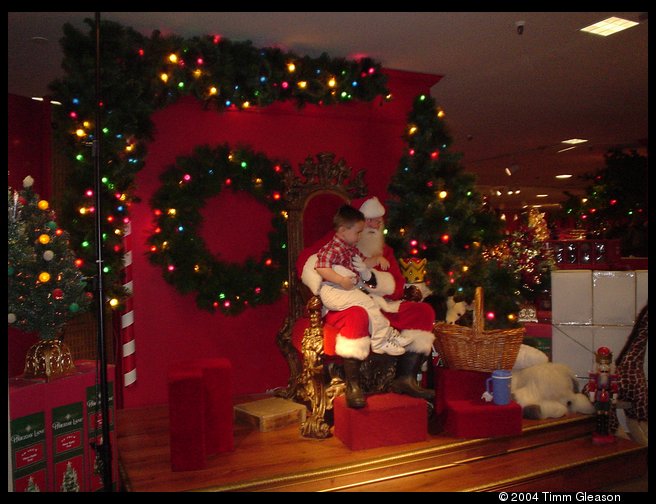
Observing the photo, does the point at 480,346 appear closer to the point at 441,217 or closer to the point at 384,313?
the point at 384,313

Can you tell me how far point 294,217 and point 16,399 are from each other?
91.0 inches

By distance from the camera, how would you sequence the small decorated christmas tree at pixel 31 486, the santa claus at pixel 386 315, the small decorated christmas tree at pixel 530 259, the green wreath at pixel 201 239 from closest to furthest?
the small decorated christmas tree at pixel 31 486, the santa claus at pixel 386 315, the green wreath at pixel 201 239, the small decorated christmas tree at pixel 530 259

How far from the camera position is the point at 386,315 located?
169 inches

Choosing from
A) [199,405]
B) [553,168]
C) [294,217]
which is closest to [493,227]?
[294,217]

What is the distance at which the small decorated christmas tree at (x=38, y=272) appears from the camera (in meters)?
3.31

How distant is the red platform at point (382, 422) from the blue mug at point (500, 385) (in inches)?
19.9

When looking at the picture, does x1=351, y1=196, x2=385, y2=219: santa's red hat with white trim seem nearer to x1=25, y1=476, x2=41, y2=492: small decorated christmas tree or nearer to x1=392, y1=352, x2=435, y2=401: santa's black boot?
x1=392, y1=352, x2=435, y2=401: santa's black boot

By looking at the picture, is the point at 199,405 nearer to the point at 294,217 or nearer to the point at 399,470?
the point at 399,470

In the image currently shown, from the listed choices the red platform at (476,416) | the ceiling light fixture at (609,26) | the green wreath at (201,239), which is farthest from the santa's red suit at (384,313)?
the ceiling light fixture at (609,26)

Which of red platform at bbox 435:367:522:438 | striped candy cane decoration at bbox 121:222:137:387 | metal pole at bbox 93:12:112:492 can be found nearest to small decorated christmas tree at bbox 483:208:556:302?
red platform at bbox 435:367:522:438

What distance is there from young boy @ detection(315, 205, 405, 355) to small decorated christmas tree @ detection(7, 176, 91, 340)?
1.51 metres

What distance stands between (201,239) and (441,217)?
6.47ft

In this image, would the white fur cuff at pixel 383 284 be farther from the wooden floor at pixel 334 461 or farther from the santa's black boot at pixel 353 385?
the wooden floor at pixel 334 461

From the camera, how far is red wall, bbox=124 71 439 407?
197 inches
